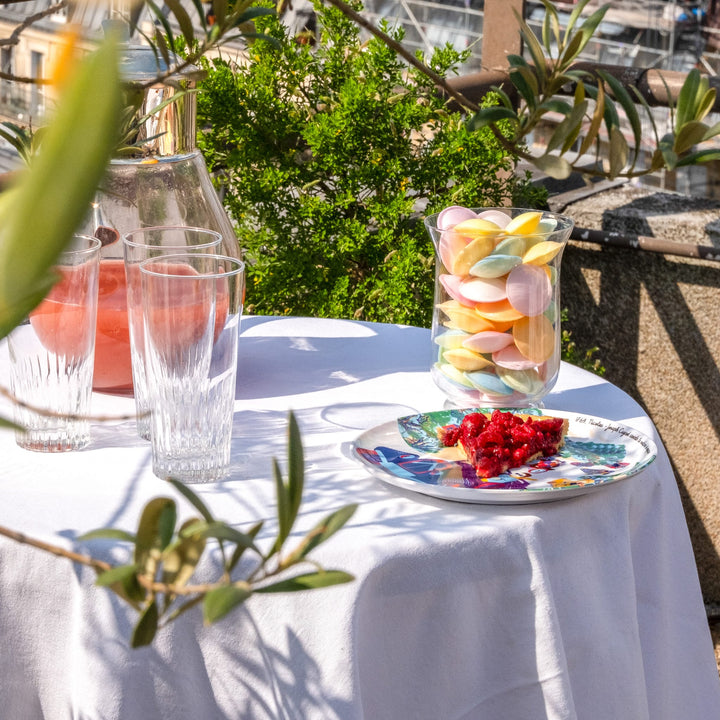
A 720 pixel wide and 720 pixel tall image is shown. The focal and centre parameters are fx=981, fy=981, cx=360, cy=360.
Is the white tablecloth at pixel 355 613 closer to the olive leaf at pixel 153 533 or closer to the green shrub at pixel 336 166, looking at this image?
the olive leaf at pixel 153 533

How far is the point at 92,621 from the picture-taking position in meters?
0.90

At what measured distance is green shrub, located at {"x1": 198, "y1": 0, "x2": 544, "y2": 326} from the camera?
2.49m

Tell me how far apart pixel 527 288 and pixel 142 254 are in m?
0.48

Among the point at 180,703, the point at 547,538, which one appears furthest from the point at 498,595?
the point at 180,703

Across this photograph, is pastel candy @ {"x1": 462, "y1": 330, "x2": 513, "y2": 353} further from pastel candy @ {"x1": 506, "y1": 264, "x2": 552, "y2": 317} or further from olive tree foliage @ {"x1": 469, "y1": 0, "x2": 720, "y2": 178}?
olive tree foliage @ {"x1": 469, "y1": 0, "x2": 720, "y2": 178}

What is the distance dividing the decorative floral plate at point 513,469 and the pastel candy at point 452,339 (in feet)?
0.31

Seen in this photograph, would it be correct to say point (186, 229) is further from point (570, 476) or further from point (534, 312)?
point (570, 476)

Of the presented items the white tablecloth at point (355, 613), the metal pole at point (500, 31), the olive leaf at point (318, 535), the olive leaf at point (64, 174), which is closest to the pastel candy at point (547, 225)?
the white tablecloth at point (355, 613)

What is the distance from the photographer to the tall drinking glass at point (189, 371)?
1.00 metres

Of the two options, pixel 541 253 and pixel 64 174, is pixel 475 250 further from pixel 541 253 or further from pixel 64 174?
pixel 64 174

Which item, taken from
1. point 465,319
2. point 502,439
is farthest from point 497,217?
point 502,439

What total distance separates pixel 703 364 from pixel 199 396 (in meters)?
1.82

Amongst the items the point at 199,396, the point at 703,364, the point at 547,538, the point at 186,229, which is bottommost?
the point at 703,364

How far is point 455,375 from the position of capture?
1300 mm
